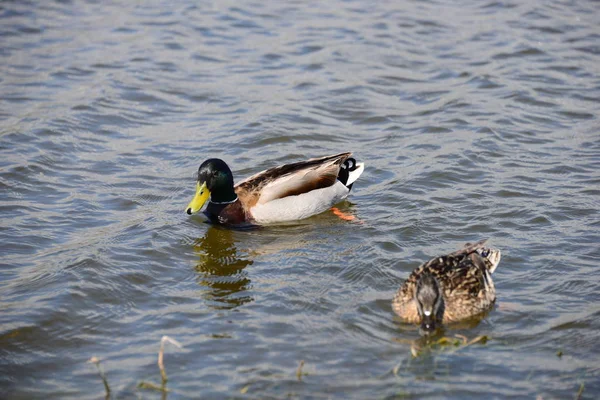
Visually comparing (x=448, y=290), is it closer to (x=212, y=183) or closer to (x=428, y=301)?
(x=428, y=301)

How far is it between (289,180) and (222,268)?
1.86m

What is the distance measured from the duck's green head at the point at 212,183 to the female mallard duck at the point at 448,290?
3.08m

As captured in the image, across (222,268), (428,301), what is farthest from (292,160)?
(428,301)

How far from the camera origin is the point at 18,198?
979 cm

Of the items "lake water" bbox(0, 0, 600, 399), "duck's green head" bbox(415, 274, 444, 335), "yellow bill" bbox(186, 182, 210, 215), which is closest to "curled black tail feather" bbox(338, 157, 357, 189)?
"lake water" bbox(0, 0, 600, 399)

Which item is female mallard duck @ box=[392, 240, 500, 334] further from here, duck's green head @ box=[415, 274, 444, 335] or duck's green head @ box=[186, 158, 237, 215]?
duck's green head @ box=[186, 158, 237, 215]

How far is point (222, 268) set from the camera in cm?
839

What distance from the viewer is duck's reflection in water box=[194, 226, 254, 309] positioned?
7.63 metres

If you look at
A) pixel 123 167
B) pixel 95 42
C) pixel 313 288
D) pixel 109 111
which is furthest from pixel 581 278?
pixel 95 42

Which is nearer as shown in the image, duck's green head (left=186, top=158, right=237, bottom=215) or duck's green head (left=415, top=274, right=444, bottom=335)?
duck's green head (left=415, top=274, right=444, bottom=335)

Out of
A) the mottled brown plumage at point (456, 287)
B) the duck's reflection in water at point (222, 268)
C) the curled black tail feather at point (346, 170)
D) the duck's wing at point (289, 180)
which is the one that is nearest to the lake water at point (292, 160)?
the duck's reflection in water at point (222, 268)

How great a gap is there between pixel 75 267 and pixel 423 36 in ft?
31.3

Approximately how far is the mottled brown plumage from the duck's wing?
9.07 ft

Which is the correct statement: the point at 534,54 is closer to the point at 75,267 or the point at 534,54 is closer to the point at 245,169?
the point at 245,169
